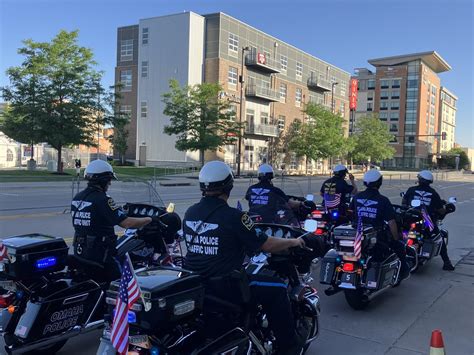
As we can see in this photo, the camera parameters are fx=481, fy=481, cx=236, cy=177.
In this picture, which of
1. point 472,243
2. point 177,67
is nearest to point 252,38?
point 177,67

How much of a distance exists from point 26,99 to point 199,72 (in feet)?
74.7

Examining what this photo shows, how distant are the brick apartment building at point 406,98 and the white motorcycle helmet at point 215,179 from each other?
388ft

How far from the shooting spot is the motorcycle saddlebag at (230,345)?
10.2 feet

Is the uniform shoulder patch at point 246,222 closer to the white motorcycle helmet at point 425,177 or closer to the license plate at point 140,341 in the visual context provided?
the license plate at point 140,341

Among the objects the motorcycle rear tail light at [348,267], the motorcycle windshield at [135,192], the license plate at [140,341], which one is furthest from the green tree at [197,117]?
the license plate at [140,341]

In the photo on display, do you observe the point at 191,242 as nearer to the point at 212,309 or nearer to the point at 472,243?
the point at 212,309

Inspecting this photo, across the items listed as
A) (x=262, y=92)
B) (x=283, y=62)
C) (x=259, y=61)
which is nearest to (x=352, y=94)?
(x=283, y=62)

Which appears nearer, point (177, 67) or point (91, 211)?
point (91, 211)

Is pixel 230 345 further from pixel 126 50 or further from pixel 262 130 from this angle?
pixel 126 50

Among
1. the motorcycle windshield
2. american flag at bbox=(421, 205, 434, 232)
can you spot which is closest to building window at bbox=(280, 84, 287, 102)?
american flag at bbox=(421, 205, 434, 232)

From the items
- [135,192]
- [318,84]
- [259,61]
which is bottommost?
[135,192]

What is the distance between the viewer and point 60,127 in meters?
35.5

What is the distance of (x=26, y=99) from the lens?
3559 cm

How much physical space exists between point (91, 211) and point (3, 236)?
6727 millimetres
